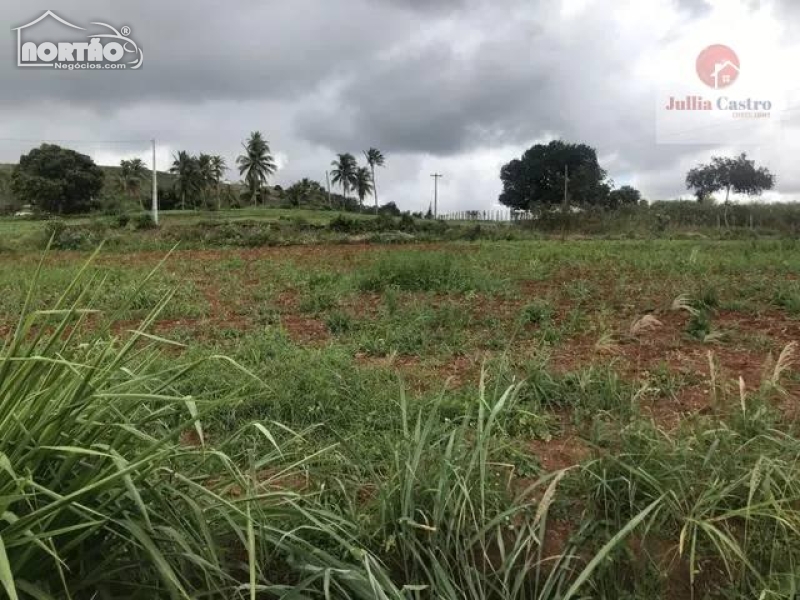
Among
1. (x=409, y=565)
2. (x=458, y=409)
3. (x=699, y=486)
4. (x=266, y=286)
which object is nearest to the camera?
(x=409, y=565)

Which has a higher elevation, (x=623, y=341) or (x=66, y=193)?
(x=66, y=193)

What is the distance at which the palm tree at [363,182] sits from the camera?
65625 millimetres

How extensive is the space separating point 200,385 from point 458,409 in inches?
65.3

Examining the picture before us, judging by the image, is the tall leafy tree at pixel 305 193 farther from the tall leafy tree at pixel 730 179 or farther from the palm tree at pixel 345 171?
the tall leafy tree at pixel 730 179

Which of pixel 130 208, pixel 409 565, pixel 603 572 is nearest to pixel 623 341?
pixel 603 572

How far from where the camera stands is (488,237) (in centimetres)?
2158

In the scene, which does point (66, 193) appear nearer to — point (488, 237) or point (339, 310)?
point (488, 237)

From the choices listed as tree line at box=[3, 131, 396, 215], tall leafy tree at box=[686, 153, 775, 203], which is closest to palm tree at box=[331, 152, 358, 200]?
tree line at box=[3, 131, 396, 215]

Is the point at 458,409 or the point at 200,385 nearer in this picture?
the point at 458,409

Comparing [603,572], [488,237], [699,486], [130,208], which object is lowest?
[603,572]

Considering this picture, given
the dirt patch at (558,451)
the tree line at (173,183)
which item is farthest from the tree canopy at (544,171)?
the dirt patch at (558,451)

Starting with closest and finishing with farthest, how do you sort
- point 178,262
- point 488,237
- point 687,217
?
point 178,262, point 488,237, point 687,217

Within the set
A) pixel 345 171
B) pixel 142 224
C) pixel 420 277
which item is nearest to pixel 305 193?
pixel 345 171

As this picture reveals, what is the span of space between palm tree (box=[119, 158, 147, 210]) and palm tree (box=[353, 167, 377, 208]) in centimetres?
2334
